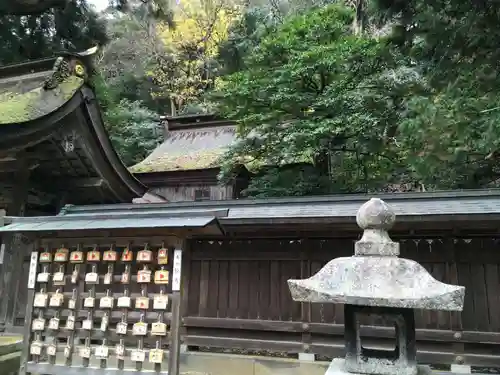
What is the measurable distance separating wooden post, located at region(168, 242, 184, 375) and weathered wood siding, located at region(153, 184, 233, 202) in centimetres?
962

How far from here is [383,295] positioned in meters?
2.96

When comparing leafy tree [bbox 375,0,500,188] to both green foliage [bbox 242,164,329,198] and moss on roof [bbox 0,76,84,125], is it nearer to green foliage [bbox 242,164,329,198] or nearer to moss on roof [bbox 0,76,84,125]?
green foliage [bbox 242,164,329,198]

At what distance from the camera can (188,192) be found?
52.3 ft

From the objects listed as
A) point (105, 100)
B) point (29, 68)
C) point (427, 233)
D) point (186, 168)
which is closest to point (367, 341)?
point (427, 233)

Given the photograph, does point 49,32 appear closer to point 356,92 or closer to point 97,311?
point 356,92

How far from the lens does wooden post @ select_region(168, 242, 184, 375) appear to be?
207 inches

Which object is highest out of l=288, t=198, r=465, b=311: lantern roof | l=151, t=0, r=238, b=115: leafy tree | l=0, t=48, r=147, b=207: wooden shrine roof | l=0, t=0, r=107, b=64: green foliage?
l=151, t=0, r=238, b=115: leafy tree

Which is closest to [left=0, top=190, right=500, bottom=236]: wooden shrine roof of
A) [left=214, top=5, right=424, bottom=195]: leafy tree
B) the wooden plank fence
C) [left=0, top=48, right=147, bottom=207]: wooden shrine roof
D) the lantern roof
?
the wooden plank fence

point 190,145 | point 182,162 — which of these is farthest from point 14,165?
point 190,145

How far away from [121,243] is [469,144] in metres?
6.73

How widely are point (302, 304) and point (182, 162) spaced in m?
11.1

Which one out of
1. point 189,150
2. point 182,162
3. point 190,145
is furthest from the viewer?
point 190,145

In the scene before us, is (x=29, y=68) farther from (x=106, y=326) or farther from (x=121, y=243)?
(x=106, y=326)

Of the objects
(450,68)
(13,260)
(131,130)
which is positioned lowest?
(13,260)
